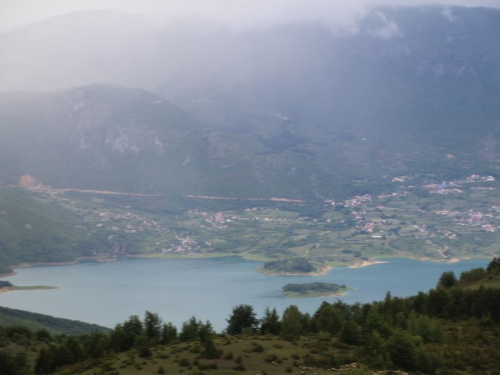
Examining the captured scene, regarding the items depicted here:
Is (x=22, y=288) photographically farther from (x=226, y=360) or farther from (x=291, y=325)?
(x=226, y=360)

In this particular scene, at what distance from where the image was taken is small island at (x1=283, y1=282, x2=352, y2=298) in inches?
2916

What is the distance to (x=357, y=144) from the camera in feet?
609

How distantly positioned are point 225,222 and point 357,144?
213 ft

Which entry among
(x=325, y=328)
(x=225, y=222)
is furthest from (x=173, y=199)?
(x=325, y=328)

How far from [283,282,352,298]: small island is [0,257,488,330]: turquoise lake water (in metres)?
1.32

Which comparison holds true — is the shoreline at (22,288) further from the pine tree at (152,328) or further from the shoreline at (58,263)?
the pine tree at (152,328)

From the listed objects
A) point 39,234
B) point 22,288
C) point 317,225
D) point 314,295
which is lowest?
point 22,288

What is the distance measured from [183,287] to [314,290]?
601 inches

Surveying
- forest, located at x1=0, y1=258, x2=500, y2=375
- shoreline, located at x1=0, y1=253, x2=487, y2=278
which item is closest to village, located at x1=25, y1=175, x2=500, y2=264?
shoreline, located at x1=0, y1=253, x2=487, y2=278

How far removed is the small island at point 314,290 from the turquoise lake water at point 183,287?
1.32m

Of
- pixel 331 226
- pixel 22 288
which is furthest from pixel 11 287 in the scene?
pixel 331 226

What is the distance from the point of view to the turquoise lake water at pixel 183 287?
66.9 meters

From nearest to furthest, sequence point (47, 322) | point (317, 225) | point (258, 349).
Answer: point (258, 349), point (47, 322), point (317, 225)

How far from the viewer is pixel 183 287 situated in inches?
3157
